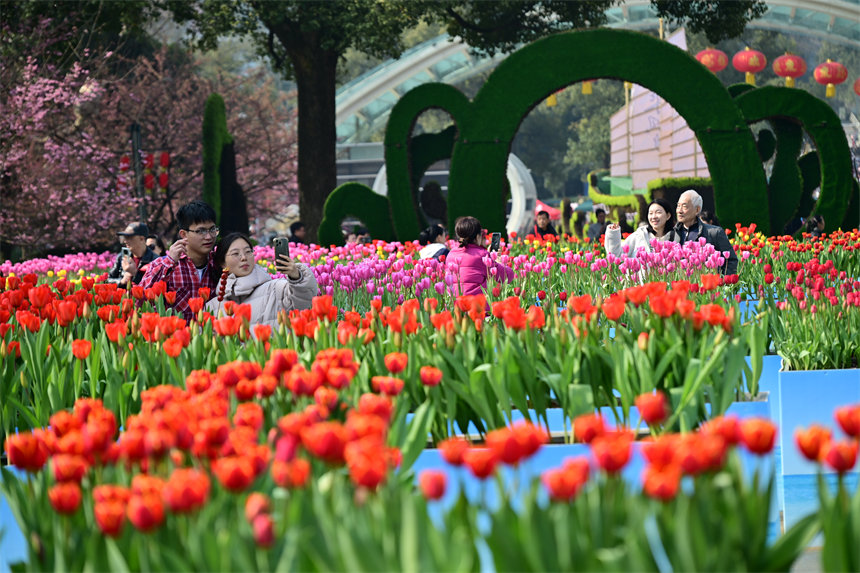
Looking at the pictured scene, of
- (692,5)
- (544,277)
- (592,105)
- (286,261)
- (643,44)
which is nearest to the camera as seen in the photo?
(286,261)

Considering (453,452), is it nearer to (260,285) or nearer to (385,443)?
(385,443)

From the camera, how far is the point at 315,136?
20.8m

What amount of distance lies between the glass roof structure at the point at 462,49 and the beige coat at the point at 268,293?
34.4 m

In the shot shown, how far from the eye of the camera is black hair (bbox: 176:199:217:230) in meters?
5.96

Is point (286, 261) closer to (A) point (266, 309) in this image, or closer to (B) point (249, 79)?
(A) point (266, 309)

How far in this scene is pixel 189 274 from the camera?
250 inches

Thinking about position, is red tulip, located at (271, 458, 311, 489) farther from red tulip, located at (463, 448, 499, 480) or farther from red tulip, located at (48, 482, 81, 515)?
red tulip, located at (48, 482, 81, 515)

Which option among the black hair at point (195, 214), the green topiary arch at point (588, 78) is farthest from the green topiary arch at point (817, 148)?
the black hair at point (195, 214)

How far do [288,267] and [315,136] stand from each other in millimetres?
15363

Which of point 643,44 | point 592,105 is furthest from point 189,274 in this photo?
point 592,105

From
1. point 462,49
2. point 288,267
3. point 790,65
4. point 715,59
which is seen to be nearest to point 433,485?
point 288,267

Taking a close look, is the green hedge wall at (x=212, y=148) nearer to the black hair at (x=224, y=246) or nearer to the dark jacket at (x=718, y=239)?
the dark jacket at (x=718, y=239)

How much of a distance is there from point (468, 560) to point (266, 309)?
3930mm

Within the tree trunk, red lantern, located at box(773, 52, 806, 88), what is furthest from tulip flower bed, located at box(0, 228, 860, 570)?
red lantern, located at box(773, 52, 806, 88)
